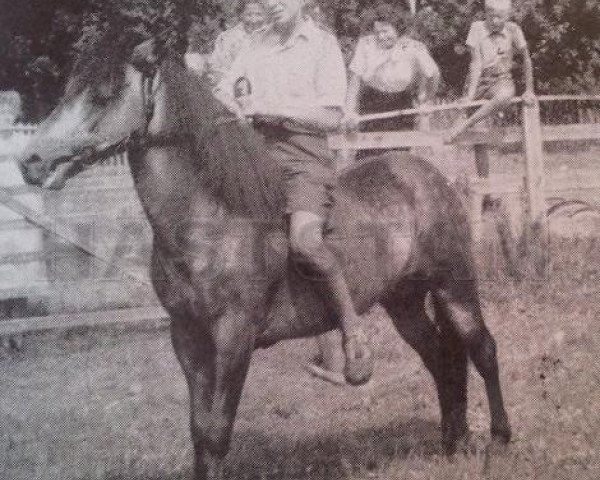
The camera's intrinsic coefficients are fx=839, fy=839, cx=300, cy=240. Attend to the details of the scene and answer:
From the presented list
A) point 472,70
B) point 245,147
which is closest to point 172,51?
point 245,147

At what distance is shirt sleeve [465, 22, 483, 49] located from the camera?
2.17 metres

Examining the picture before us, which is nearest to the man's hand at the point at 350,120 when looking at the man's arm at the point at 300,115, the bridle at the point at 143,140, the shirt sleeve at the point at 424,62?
the shirt sleeve at the point at 424,62

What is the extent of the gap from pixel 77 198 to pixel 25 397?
0.78 m

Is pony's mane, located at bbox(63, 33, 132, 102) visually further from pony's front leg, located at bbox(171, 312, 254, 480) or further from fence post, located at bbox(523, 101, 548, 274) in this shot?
fence post, located at bbox(523, 101, 548, 274)

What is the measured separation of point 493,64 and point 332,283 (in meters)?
0.75

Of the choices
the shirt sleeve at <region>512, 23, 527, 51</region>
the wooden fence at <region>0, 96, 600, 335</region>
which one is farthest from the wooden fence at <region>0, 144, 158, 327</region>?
the shirt sleeve at <region>512, 23, 527, 51</region>

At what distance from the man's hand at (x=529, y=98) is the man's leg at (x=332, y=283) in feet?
2.28

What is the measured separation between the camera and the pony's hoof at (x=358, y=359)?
76.9 inches

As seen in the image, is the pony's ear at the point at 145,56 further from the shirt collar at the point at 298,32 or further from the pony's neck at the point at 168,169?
the shirt collar at the point at 298,32

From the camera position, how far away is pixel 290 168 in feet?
6.61

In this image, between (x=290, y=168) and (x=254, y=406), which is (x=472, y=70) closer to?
(x=290, y=168)

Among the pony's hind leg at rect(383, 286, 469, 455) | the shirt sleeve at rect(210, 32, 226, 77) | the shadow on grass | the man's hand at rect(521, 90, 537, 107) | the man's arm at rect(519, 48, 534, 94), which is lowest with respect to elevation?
the shadow on grass

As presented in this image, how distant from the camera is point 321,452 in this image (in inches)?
88.7

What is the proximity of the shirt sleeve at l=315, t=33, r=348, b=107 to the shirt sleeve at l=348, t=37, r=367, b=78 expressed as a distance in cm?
21
